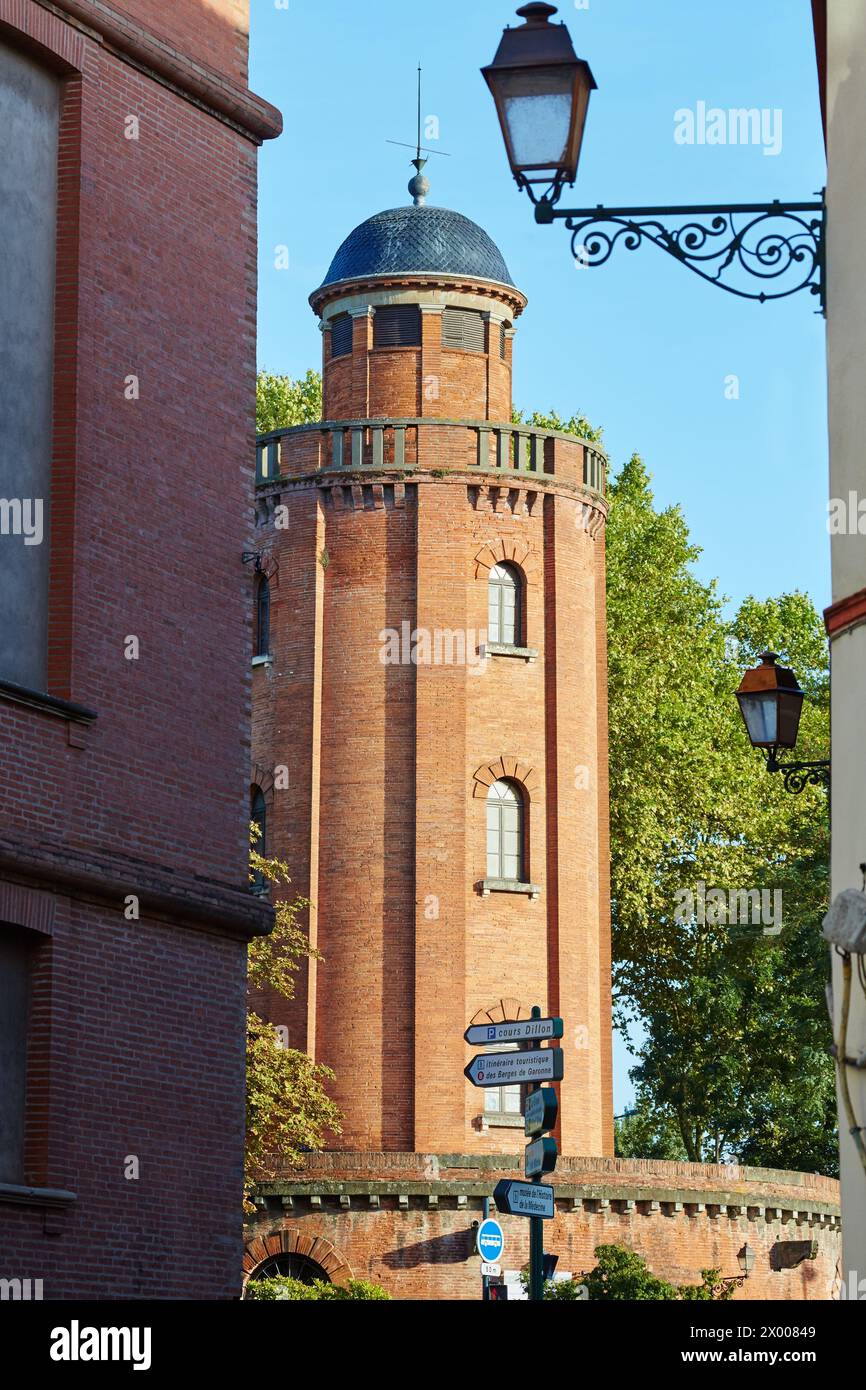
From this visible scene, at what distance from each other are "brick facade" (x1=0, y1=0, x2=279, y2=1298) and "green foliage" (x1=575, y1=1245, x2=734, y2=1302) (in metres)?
18.7

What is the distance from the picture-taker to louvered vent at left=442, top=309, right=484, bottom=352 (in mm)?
41844

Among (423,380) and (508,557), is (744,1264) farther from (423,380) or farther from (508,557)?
(423,380)

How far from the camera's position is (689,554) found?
5147cm

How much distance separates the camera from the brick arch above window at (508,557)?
39.8 m

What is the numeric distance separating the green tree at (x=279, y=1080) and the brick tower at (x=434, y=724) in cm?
131

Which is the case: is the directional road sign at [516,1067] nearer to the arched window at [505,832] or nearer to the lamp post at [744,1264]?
the arched window at [505,832]

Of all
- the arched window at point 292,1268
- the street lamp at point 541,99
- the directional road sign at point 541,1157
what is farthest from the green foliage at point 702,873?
the street lamp at point 541,99

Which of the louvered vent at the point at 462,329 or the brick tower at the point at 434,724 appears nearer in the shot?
the brick tower at the point at 434,724

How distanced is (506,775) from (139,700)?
23.3 metres

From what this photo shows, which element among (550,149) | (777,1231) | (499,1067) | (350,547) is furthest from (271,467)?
(550,149)

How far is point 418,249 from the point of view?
137 ft

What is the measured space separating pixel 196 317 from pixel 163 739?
3.31m
